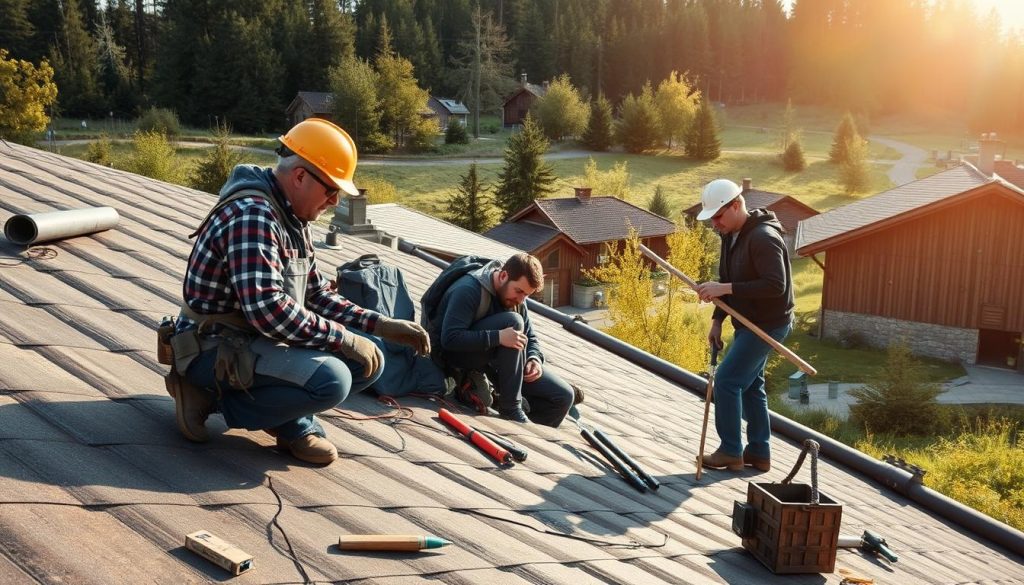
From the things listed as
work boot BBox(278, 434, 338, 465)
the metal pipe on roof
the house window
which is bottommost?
the house window

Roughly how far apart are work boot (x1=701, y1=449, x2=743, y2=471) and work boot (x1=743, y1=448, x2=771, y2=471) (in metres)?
0.21

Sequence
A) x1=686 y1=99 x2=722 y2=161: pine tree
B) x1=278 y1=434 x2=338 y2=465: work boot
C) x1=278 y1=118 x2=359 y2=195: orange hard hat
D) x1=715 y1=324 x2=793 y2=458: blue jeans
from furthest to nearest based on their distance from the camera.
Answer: x1=686 y1=99 x2=722 y2=161: pine tree < x1=715 y1=324 x2=793 y2=458: blue jeans < x1=278 y1=434 x2=338 y2=465: work boot < x1=278 y1=118 x2=359 y2=195: orange hard hat

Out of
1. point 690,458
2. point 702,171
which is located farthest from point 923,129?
point 690,458

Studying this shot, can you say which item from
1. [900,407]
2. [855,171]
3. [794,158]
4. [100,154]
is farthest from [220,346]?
[794,158]

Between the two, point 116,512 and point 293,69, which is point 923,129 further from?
point 116,512

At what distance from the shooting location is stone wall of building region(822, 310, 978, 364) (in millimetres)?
29531

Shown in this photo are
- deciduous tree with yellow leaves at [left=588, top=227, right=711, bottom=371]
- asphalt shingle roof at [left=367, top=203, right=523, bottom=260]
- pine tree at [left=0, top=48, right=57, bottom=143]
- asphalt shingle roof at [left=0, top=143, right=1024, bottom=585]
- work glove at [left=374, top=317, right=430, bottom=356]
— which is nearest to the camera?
asphalt shingle roof at [left=0, top=143, right=1024, bottom=585]

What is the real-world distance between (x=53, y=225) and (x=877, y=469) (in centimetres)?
744

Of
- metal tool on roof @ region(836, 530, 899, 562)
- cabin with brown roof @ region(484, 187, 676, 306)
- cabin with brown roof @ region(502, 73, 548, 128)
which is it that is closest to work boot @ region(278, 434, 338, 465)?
metal tool on roof @ region(836, 530, 899, 562)

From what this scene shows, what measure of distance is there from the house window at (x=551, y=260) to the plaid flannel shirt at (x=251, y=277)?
36.0 meters

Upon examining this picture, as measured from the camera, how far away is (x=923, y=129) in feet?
315

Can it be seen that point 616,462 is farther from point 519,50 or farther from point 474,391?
point 519,50

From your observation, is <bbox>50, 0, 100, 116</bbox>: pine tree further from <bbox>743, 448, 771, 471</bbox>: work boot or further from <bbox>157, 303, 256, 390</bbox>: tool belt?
<bbox>157, 303, 256, 390</bbox>: tool belt

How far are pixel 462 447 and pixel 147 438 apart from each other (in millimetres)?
1754
